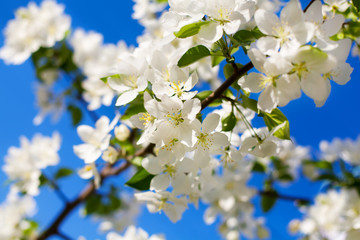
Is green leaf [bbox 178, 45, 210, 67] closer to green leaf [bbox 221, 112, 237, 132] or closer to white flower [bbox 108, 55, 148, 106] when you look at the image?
white flower [bbox 108, 55, 148, 106]

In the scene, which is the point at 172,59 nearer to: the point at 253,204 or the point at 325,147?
the point at 253,204

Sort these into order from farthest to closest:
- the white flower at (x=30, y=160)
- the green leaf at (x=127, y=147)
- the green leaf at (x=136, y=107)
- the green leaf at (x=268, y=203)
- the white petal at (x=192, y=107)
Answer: the green leaf at (x=268, y=203), the white flower at (x=30, y=160), the green leaf at (x=127, y=147), the green leaf at (x=136, y=107), the white petal at (x=192, y=107)

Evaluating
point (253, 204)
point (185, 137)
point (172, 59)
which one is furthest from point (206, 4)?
point (253, 204)

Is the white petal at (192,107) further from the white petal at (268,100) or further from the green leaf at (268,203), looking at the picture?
the green leaf at (268,203)

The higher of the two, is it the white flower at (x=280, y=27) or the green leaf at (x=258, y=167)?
the green leaf at (x=258, y=167)

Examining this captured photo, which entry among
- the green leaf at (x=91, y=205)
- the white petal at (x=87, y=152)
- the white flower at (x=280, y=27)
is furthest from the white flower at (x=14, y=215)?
the white flower at (x=280, y=27)

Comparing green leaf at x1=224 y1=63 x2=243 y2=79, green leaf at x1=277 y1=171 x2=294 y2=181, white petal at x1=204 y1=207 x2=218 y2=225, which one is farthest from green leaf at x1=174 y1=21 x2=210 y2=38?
green leaf at x1=277 y1=171 x2=294 y2=181

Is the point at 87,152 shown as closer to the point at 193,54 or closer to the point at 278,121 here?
the point at 193,54
